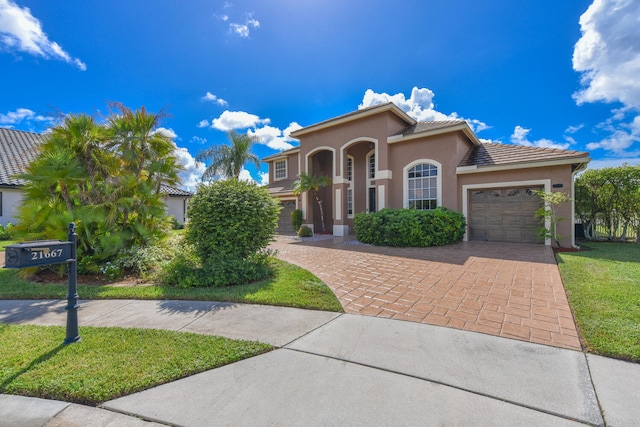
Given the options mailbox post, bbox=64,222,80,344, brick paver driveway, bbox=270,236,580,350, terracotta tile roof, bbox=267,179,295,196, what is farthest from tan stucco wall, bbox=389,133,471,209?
mailbox post, bbox=64,222,80,344

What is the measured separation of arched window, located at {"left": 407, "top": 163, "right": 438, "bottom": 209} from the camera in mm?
13008

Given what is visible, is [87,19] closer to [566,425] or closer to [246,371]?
[246,371]

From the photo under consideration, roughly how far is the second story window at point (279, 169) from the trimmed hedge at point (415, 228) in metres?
12.1

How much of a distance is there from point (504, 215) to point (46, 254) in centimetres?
1413

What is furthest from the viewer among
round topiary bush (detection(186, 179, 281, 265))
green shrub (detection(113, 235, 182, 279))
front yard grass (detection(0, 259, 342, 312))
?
green shrub (detection(113, 235, 182, 279))

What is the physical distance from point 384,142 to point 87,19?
472 inches

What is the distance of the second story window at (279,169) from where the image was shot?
22.4 metres

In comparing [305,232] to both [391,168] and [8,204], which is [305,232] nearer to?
[391,168]

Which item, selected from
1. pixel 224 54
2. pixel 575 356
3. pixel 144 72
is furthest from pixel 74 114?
pixel 575 356

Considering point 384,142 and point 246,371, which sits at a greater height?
point 384,142

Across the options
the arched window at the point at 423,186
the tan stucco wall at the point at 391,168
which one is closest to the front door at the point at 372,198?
the tan stucco wall at the point at 391,168

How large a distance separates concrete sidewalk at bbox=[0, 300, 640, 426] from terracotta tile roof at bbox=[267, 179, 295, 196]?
15979mm

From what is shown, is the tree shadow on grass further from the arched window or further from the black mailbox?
the arched window

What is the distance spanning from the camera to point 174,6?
27.6 feet
